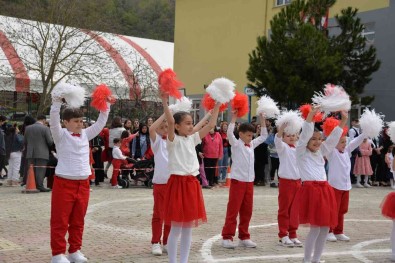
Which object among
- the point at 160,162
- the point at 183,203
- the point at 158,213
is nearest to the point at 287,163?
the point at 160,162

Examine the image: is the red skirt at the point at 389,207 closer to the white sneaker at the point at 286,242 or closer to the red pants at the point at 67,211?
the white sneaker at the point at 286,242

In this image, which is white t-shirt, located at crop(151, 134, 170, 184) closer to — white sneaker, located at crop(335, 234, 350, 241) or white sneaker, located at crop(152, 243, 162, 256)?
white sneaker, located at crop(152, 243, 162, 256)

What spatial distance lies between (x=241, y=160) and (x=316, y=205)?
1586mm

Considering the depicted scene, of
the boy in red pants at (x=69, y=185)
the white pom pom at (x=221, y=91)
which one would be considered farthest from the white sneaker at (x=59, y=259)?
the white pom pom at (x=221, y=91)

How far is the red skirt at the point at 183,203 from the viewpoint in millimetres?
5664

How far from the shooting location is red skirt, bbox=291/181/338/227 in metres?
6.13

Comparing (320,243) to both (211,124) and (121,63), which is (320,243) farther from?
(121,63)

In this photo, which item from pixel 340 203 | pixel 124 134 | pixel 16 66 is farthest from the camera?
pixel 16 66

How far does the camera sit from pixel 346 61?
19.2 m

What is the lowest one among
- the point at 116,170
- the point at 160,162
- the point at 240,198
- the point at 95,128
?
the point at 116,170

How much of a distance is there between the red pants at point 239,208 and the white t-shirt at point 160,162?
1134 mm

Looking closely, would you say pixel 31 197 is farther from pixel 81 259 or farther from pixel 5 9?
pixel 5 9

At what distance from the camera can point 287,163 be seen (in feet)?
25.6

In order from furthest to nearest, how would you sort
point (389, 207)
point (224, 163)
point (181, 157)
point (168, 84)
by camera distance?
point (224, 163), point (389, 207), point (181, 157), point (168, 84)
